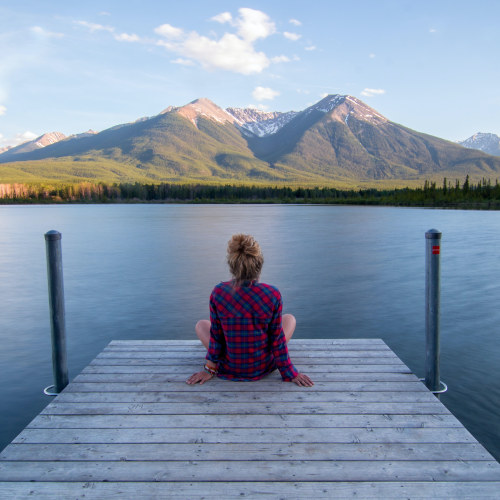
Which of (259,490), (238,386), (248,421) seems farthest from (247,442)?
(238,386)

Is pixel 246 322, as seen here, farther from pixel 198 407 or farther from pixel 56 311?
pixel 56 311

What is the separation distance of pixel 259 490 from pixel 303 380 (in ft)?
6.61

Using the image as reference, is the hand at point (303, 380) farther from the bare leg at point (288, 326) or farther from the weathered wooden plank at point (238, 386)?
the bare leg at point (288, 326)

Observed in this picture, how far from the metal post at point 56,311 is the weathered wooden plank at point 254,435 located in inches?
69.4

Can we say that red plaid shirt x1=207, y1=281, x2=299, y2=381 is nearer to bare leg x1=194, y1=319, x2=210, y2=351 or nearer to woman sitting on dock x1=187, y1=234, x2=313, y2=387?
woman sitting on dock x1=187, y1=234, x2=313, y2=387

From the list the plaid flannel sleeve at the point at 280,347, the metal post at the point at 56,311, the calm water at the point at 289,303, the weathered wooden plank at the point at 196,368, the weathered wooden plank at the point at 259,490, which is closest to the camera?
the weathered wooden plank at the point at 259,490

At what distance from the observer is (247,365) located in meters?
5.47

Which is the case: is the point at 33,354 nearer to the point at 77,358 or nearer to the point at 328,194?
the point at 77,358

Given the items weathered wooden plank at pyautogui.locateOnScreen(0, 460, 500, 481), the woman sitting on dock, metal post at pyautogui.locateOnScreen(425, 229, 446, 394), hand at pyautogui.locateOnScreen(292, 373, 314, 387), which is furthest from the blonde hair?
metal post at pyautogui.locateOnScreen(425, 229, 446, 394)

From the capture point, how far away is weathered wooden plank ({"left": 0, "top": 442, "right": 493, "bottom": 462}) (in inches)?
158

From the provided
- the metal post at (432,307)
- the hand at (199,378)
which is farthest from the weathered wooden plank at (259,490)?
the metal post at (432,307)

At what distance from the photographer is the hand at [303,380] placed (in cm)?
546

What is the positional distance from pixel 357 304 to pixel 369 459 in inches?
485

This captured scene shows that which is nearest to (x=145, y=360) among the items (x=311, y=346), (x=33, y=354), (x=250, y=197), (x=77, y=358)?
(x=311, y=346)
